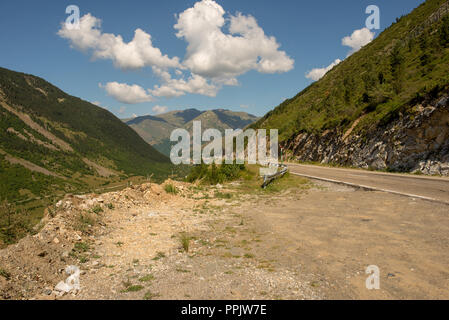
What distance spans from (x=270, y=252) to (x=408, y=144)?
20.0m

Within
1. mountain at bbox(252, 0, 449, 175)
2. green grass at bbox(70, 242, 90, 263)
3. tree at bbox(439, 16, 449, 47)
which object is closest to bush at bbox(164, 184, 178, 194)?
green grass at bbox(70, 242, 90, 263)

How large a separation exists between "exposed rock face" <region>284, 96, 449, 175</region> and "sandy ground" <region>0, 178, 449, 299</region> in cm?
993

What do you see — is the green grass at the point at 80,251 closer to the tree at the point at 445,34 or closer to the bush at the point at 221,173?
the bush at the point at 221,173

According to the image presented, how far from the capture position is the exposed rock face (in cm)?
1767

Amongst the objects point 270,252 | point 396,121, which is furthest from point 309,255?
point 396,121

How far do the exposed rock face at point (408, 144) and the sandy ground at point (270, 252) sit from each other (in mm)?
9935

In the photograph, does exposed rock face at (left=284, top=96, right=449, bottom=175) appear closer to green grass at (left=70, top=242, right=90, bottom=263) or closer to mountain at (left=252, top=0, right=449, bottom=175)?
mountain at (left=252, top=0, right=449, bottom=175)

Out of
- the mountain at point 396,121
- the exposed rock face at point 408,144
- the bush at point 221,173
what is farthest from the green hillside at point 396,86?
the bush at point 221,173

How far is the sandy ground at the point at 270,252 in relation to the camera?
15.1ft

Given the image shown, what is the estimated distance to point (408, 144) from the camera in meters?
20.0

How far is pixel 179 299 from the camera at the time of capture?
4383mm

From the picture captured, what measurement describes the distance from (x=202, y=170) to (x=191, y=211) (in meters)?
12.1

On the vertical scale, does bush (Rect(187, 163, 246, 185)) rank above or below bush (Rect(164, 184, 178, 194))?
above

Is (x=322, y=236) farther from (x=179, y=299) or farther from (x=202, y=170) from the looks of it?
(x=202, y=170)
